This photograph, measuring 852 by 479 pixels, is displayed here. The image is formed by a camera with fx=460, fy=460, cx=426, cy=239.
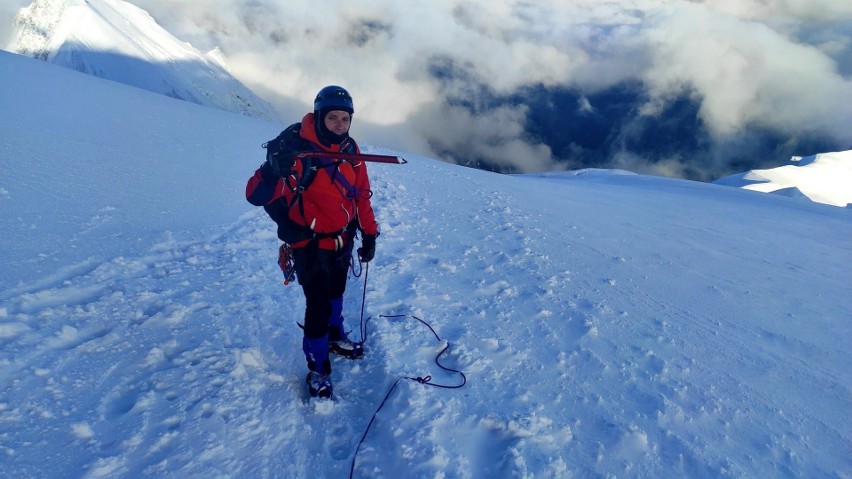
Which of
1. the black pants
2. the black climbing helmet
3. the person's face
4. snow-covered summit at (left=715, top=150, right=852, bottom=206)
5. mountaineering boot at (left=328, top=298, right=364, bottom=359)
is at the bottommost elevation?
snow-covered summit at (left=715, top=150, right=852, bottom=206)

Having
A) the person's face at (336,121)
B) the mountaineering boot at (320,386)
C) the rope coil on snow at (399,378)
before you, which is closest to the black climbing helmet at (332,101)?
the person's face at (336,121)

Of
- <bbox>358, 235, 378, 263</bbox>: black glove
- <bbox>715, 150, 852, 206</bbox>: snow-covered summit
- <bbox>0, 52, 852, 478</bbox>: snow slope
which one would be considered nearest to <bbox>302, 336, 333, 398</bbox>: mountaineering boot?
<bbox>0, 52, 852, 478</bbox>: snow slope

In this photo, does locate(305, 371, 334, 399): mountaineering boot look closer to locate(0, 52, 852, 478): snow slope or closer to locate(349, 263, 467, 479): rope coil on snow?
locate(0, 52, 852, 478): snow slope

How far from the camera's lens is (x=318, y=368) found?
3.71 meters

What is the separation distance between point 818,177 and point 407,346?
A: 205492 mm

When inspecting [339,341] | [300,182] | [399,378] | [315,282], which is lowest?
[399,378]

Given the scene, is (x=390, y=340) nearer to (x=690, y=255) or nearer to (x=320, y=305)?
(x=320, y=305)

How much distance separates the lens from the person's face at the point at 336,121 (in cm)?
354

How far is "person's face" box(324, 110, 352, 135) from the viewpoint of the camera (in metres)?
3.54

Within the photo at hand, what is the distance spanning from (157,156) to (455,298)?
7.50m

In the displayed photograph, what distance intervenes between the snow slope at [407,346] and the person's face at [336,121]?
6.79 ft

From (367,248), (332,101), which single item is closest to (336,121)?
(332,101)

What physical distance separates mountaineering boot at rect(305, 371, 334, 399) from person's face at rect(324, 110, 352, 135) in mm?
1939

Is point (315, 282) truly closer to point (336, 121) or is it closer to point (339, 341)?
point (339, 341)
